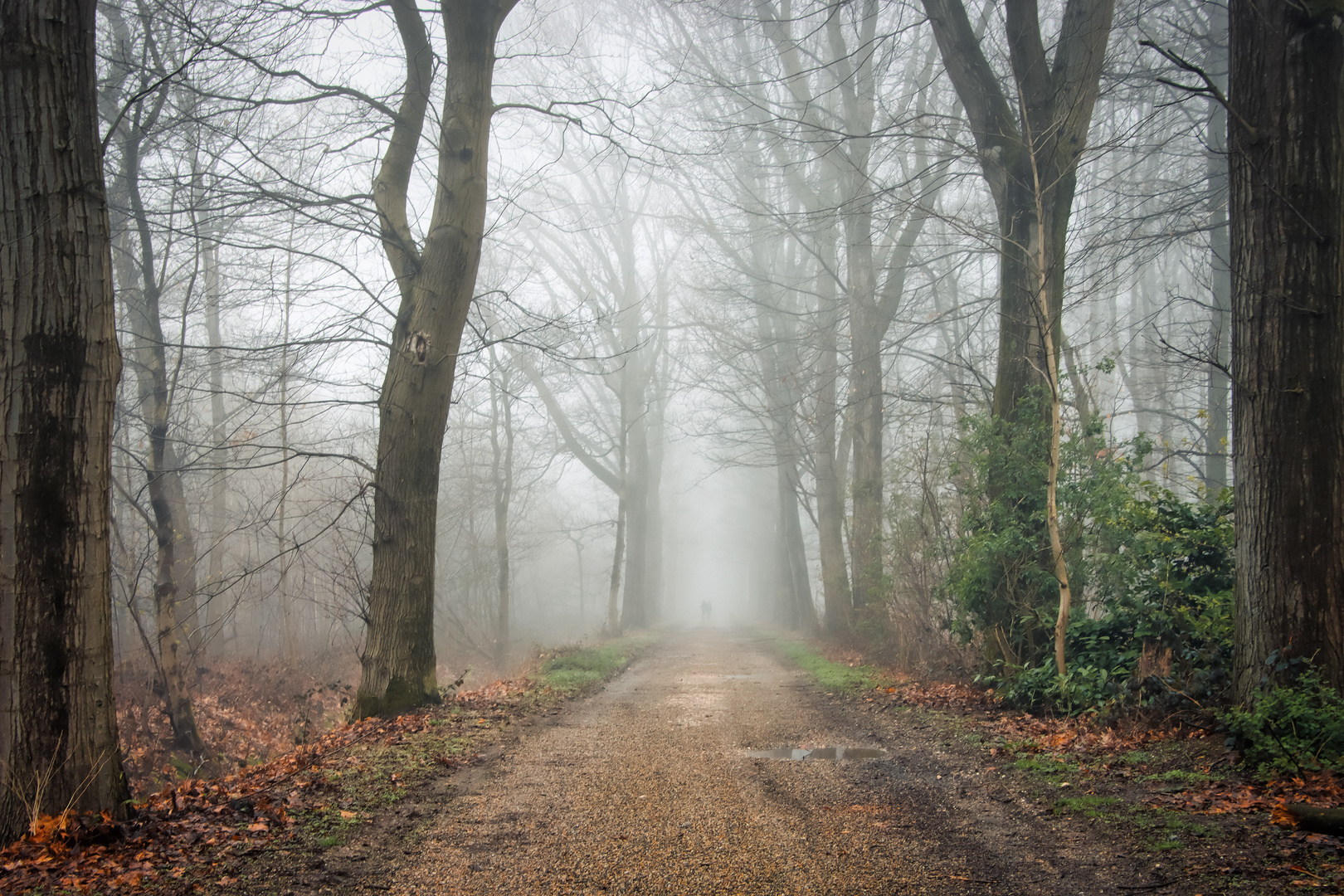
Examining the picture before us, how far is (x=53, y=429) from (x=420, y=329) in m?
4.24

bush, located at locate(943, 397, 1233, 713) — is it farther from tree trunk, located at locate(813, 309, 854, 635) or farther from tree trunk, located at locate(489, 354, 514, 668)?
tree trunk, located at locate(489, 354, 514, 668)

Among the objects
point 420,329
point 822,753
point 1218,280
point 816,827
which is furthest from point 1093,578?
point 1218,280

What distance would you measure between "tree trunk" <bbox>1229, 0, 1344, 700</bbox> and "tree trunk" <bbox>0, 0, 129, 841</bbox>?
706 centimetres

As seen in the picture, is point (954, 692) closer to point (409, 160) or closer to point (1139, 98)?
point (409, 160)

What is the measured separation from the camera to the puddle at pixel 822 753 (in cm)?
628

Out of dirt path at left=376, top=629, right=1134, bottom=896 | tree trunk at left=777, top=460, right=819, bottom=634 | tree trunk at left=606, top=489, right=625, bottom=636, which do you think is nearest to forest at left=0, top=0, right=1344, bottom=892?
dirt path at left=376, top=629, right=1134, bottom=896

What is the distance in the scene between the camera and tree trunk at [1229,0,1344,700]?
518 centimetres

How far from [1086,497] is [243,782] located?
26.0ft

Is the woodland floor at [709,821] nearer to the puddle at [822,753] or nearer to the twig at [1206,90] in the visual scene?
the puddle at [822,753]

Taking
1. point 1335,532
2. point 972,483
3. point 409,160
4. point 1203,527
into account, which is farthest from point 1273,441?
point 409,160

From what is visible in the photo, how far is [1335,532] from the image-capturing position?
16.9ft

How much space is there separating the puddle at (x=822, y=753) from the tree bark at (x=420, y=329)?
12.0 feet

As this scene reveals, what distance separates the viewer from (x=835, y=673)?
11867 mm

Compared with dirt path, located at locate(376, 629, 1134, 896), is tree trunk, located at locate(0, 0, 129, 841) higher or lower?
higher
